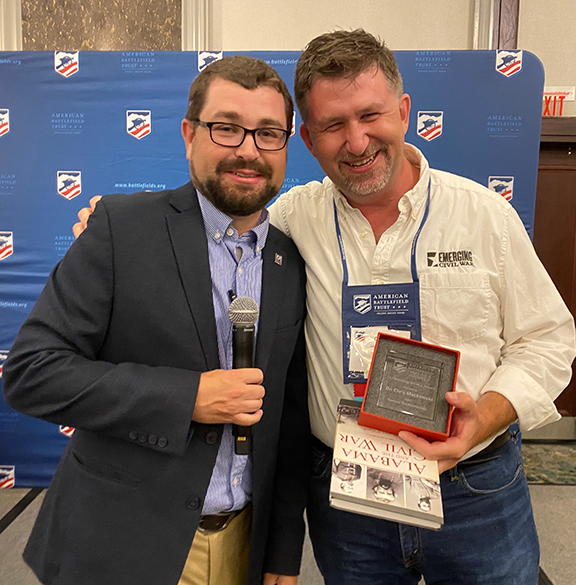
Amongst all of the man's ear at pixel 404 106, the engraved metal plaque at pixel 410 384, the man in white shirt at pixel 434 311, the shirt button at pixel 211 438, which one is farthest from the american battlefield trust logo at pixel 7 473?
the man's ear at pixel 404 106

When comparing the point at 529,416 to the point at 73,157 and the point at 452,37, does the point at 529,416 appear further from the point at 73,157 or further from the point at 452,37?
Answer: the point at 452,37

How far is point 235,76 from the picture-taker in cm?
117

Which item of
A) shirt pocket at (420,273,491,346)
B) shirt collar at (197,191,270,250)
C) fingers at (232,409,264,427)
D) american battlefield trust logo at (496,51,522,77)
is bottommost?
fingers at (232,409,264,427)

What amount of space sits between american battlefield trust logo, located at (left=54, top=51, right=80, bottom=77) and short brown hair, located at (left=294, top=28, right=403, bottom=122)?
7.63ft

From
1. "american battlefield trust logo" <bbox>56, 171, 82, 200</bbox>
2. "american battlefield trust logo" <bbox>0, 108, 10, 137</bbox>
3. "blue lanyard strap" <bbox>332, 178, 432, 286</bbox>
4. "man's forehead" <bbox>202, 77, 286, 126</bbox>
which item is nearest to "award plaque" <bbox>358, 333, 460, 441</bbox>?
"blue lanyard strap" <bbox>332, 178, 432, 286</bbox>

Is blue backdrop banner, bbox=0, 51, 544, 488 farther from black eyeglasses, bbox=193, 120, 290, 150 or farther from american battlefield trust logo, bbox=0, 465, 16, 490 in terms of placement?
black eyeglasses, bbox=193, 120, 290, 150

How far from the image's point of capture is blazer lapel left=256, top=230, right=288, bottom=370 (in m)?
1.19

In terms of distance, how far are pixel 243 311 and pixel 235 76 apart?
63 centimetres

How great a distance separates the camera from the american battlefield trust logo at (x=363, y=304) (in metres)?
1.32

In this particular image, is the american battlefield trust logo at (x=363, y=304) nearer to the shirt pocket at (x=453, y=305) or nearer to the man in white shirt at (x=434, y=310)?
the man in white shirt at (x=434, y=310)

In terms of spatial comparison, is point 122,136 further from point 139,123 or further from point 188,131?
point 188,131

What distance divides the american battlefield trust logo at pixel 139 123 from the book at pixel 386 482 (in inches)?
106

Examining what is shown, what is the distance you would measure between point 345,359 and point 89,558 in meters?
0.83

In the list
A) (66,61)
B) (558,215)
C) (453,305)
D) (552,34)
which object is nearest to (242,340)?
(453,305)
